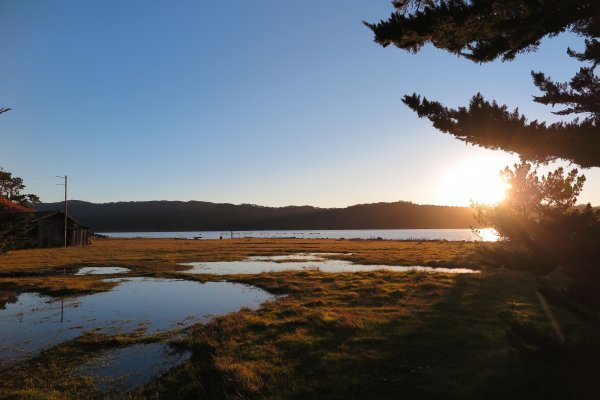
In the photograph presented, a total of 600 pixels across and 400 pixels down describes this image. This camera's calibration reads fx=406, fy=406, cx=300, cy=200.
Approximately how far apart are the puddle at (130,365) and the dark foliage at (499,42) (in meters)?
9.75

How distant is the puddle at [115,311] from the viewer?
15137mm

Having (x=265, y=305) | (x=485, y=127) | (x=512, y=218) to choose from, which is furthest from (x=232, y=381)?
(x=265, y=305)

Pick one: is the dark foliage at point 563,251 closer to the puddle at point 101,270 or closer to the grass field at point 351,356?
the grass field at point 351,356

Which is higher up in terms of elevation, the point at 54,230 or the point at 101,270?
the point at 54,230

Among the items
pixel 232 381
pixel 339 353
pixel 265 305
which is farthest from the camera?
pixel 265 305

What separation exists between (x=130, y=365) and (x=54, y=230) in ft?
218

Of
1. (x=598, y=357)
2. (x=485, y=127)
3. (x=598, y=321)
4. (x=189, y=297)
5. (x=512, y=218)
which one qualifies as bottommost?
(x=189, y=297)

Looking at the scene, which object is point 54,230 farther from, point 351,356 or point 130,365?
point 351,356

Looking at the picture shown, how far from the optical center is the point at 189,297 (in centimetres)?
2330

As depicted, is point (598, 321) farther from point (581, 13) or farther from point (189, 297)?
point (189, 297)

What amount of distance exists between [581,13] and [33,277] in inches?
1458

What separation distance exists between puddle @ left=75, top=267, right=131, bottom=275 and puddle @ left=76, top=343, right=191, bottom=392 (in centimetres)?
2410

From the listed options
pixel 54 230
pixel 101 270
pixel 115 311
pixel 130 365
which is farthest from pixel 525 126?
pixel 54 230

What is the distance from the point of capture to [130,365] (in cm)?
1195
